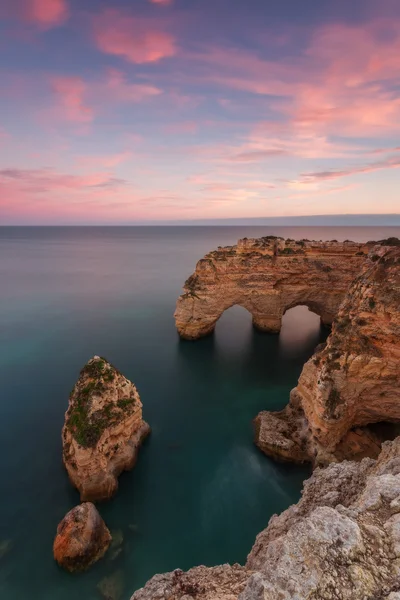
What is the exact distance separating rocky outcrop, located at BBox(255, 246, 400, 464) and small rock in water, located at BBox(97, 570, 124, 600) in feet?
33.1

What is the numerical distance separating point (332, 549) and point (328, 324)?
37736mm

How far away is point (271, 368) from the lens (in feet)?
102

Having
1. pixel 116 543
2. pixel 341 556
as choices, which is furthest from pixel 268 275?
pixel 341 556

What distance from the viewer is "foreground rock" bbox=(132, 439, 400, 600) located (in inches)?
187

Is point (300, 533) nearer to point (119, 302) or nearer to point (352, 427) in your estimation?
point (352, 427)

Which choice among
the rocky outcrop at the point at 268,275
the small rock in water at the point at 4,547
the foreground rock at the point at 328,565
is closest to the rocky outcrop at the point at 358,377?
the foreground rock at the point at 328,565

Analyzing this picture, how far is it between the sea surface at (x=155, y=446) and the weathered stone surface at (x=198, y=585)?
8124mm

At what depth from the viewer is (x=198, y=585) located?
22.7 feet

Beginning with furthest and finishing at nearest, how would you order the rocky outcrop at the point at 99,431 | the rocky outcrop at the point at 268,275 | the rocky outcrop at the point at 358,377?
the rocky outcrop at the point at 268,275, the rocky outcrop at the point at 358,377, the rocky outcrop at the point at 99,431

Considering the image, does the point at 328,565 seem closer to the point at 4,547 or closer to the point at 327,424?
the point at 327,424

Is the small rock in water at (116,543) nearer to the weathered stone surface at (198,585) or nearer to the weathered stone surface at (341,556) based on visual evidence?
the weathered stone surface at (198,585)

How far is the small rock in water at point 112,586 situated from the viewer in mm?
12789

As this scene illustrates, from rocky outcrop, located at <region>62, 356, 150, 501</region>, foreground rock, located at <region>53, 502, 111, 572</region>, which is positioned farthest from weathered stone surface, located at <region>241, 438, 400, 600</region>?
rocky outcrop, located at <region>62, 356, 150, 501</region>

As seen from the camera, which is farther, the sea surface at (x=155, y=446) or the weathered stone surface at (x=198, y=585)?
the sea surface at (x=155, y=446)
